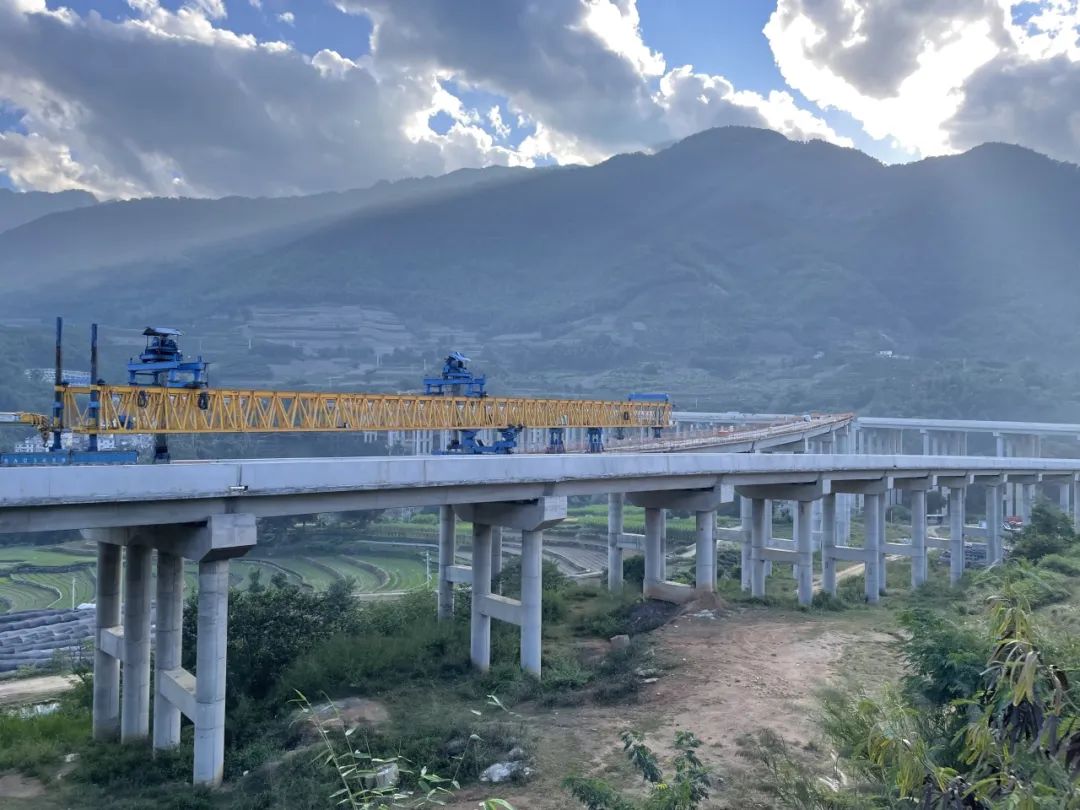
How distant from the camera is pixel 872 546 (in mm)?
43312

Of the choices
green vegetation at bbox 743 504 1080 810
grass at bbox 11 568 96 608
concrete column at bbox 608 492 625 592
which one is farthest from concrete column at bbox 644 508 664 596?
grass at bbox 11 568 96 608

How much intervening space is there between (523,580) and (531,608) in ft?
3.57

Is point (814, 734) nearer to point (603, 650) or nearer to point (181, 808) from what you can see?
point (603, 650)

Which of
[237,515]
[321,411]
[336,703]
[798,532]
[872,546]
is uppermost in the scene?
[321,411]

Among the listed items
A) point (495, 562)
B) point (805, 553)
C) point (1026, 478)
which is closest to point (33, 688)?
point (495, 562)

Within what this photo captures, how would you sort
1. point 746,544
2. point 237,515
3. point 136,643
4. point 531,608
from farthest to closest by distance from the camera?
point 746,544, point 531,608, point 136,643, point 237,515

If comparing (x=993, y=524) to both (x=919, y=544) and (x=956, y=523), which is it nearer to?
(x=956, y=523)

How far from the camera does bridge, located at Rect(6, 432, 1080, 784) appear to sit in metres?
17.5

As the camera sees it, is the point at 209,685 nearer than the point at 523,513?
Yes

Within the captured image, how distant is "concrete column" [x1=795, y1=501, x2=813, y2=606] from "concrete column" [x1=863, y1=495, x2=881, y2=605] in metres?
4.60

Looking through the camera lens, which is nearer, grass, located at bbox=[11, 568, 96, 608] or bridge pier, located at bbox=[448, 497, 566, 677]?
bridge pier, located at bbox=[448, 497, 566, 677]

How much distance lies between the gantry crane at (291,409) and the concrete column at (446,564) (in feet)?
27.9

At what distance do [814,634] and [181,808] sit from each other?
2292 cm

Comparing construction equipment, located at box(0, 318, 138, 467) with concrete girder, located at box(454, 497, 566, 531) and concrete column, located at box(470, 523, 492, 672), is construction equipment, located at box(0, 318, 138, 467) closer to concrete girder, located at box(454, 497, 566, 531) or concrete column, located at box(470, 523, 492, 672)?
concrete girder, located at box(454, 497, 566, 531)
